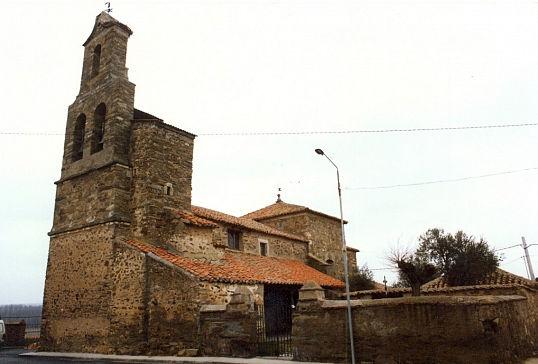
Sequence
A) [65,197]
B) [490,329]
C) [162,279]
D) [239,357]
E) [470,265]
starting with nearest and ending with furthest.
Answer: [490,329] < [239,357] < [162,279] < [65,197] < [470,265]

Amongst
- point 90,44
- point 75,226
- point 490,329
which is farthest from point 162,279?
point 90,44

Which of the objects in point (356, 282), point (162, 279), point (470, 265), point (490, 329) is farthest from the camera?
point (356, 282)

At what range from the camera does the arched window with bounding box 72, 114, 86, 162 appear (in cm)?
1873

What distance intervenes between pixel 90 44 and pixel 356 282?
20.7 meters

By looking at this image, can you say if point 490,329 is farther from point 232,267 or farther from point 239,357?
point 232,267

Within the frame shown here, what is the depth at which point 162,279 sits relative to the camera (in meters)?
13.8

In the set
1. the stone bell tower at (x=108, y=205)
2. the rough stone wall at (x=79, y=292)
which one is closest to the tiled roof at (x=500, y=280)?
the stone bell tower at (x=108, y=205)

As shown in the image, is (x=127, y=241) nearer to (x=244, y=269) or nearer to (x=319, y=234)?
(x=244, y=269)

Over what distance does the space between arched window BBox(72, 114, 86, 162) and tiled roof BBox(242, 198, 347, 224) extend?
14.0 m

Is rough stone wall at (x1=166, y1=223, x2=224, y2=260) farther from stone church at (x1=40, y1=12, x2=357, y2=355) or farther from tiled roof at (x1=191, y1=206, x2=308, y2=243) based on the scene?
tiled roof at (x1=191, y1=206, x2=308, y2=243)

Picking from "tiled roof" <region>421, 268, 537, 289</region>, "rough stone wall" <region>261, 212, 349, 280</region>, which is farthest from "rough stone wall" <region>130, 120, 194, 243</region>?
"tiled roof" <region>421, 268, 537, 289</region>

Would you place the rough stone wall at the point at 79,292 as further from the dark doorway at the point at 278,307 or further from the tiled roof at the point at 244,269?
the dark doorway at the point at 278,307

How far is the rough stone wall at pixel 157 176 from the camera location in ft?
51.7

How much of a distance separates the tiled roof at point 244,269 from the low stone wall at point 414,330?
3.80 metres
